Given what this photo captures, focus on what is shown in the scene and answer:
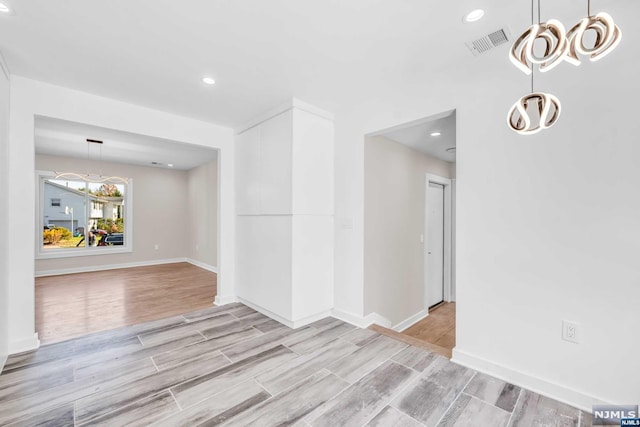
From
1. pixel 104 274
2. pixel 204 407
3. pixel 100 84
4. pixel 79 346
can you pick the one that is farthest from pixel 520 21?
pixel 104 274

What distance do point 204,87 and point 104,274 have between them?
5.44 meters

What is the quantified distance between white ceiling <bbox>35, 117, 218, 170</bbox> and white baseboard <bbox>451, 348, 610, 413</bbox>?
399 centimetres

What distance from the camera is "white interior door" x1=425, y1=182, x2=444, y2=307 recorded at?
4.63m

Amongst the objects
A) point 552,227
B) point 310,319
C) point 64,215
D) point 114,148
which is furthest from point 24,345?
point 64,215

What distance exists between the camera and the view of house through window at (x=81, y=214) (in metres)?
5.98

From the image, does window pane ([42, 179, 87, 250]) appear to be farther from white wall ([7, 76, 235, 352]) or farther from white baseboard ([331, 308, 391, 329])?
white baseboard ([331, 308, 391, 329])

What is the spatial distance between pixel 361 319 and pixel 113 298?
12.6 feet

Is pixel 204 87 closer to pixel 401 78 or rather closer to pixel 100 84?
pixel 100 84

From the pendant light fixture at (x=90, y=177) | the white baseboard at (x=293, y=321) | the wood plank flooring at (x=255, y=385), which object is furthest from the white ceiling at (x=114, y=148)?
the wood plank flooring at (x=255, y=385)

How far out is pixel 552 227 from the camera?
75.1 inches

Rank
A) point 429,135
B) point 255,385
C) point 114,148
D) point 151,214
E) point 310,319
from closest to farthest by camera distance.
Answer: point 255,385
point 310,319
point 429,135
point 114,148
point 151,214

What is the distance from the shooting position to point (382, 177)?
3406 mm

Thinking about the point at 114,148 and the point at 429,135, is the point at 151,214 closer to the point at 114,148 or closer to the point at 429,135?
the point at 114,148

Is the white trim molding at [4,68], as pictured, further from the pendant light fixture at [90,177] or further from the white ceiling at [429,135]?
the white ceiling at [429,135]
